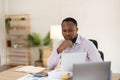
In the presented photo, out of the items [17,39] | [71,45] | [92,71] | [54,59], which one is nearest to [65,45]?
[71,45]

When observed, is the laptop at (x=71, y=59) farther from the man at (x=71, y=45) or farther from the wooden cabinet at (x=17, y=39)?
the wooden cabinet at (x=17, y=39)

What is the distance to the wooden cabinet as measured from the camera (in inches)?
206

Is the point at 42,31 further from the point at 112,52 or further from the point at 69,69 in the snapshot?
the point at 69,69

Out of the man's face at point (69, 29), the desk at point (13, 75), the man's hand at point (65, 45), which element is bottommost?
the desk at point (13, 75)

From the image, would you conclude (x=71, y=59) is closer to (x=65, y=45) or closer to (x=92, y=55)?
(x=65, y=45)

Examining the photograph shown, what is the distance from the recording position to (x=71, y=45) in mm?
1902

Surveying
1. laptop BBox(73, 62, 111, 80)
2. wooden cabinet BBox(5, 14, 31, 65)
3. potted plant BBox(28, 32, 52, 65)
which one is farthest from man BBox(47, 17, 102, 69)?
wooden cabinet BBox(5, 14, 31, 65)

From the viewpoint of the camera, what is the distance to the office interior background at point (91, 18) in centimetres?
423

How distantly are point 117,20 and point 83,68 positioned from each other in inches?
121

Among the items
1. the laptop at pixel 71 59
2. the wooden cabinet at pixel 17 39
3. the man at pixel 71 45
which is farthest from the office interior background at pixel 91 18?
the laptop at pixel 71 59

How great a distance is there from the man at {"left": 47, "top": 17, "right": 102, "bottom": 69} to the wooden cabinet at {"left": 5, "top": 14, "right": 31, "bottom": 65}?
335 centimetres

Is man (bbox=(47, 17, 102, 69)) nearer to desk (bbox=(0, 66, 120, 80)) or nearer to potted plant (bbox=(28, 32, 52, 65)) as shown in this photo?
desk (bbox=(0, 66, 120, 80))

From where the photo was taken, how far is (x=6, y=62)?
5.57 m

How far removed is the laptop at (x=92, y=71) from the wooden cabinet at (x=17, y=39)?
156 inches
